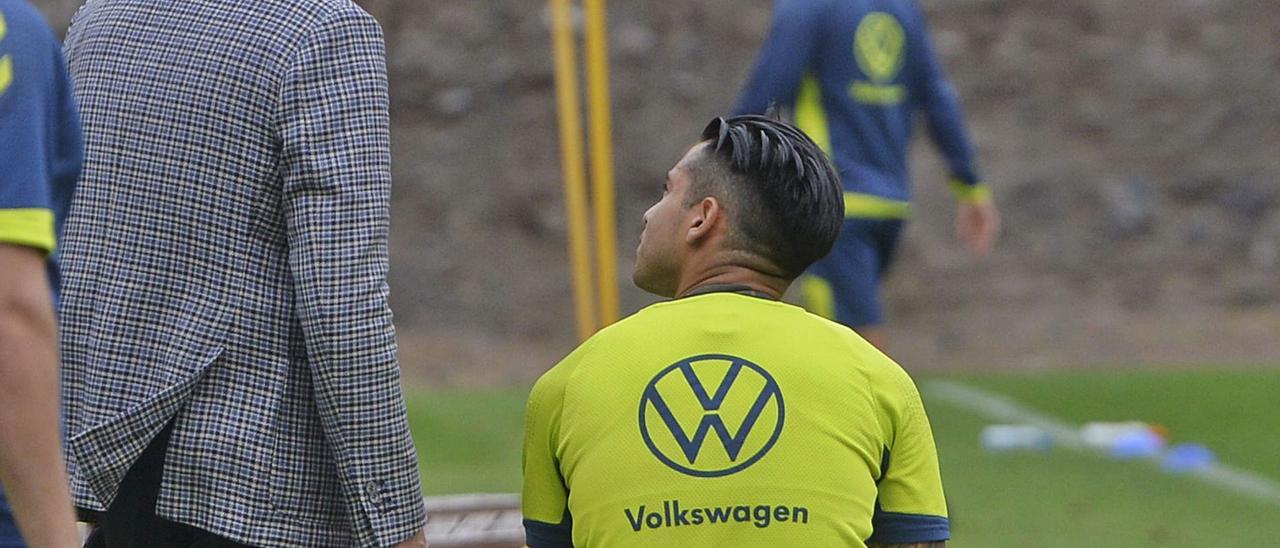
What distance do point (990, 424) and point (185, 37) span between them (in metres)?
7.01

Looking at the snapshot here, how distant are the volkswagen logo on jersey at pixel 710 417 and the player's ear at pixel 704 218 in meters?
0.23

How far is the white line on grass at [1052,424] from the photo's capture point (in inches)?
314

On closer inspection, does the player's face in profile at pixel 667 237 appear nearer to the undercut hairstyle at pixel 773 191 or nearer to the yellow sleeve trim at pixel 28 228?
the undercut hairstyle at pixel 773 191

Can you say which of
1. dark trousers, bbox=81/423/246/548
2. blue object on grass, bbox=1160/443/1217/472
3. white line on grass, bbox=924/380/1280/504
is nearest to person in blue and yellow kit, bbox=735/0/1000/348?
white line on grass, bbox=924/380/1280/504

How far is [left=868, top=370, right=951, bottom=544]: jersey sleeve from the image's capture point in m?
2.85

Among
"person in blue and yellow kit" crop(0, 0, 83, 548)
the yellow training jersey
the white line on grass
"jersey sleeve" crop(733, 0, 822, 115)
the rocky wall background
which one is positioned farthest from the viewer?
the rocky wall background

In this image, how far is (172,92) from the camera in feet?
11.2

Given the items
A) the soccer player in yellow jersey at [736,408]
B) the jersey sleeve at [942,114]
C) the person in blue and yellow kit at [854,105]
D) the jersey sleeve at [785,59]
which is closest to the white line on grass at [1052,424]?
the jersey sleeve at [942,114]

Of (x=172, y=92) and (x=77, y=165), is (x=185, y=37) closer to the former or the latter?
(x=172, y=92)

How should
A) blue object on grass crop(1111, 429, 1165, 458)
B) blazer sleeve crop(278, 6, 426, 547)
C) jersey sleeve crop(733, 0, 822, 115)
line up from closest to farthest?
blazer sleeve crop(278, 6, 426, 547)
jersey sleeve crop(733, 0, 822, 115)
blue object on grass crop(1111, 429, 1165, 458)

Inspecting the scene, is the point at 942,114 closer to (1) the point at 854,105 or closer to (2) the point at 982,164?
(1) the point at 854,105

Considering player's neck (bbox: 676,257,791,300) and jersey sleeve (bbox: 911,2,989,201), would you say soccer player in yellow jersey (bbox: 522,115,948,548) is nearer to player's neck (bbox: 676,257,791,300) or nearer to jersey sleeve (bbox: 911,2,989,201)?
player's neck (bbox: 676,257,791,300)

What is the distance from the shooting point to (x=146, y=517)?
3410 mm

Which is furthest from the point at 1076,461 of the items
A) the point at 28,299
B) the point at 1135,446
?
the point at 28,299
